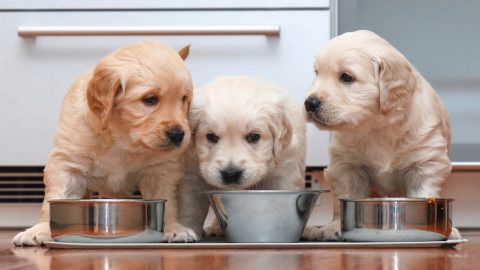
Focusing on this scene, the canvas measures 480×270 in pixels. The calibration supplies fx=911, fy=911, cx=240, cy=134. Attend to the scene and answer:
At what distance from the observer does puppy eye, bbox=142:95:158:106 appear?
2.78 metres

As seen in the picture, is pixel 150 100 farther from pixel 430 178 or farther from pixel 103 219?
pixel 430 178

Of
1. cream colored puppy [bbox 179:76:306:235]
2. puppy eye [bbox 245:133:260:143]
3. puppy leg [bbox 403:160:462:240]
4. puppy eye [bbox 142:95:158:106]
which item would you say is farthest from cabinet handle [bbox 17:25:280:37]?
puppy leg [bbox 403:160:462:240]

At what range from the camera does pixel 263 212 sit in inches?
106

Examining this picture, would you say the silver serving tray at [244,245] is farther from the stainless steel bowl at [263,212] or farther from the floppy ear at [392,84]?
the floppy ear at [392,84]

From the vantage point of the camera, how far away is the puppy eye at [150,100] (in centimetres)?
278

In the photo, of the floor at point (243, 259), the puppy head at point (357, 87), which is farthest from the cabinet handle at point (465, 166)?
the floor at point (243, 259)

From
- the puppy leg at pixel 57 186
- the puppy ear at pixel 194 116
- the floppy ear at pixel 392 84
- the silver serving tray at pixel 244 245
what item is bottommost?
the silver serving tray at pixel 244 245

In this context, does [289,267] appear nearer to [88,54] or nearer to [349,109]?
[349,109]

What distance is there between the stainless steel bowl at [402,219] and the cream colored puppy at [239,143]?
39 centimetres

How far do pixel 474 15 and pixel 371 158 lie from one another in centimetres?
121

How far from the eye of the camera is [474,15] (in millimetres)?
3939

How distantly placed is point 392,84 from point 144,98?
0.80 metres

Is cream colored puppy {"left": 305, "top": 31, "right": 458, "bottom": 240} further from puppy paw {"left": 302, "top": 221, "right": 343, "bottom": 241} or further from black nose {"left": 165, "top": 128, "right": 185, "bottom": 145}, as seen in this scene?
black nose {"left": 165, "top": 128, "right": 185, "bottom": 145}

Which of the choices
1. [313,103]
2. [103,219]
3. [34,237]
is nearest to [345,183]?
[313,103]
